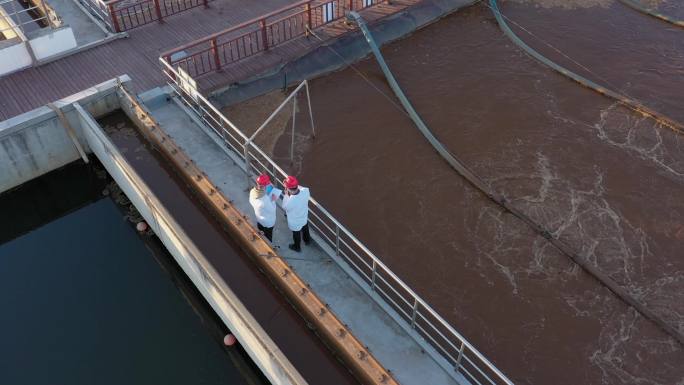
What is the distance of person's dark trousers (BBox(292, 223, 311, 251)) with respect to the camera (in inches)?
393

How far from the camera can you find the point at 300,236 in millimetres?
10148

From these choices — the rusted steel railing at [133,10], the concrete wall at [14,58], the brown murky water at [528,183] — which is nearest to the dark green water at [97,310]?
the concrete wall at [14,58]

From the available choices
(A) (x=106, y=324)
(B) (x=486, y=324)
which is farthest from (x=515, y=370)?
(A) (x=106, y=324)

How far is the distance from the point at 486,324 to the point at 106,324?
732 cm

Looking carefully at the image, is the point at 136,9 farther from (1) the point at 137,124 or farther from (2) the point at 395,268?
(2) the point at 395,268

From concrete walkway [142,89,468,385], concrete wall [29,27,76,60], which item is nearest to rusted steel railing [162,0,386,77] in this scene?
concrete walkway [142,89,468,385]

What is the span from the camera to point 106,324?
1078 centimetres

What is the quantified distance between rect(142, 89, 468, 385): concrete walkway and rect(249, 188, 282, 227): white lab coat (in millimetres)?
895

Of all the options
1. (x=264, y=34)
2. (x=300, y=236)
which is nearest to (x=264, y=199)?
(x=300, y=236)

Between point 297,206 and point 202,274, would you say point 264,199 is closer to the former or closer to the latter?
point 297,206

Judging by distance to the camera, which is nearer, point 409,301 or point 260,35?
point 409,301

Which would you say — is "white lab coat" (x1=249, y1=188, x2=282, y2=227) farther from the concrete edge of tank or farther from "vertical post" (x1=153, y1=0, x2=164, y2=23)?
"vertical post" (x1=153, y1=0, x2=164, y2=23)

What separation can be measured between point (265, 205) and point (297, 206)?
567 mm

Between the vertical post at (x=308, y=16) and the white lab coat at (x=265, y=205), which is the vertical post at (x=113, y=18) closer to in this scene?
the vertical post at (x=308, y=16)
